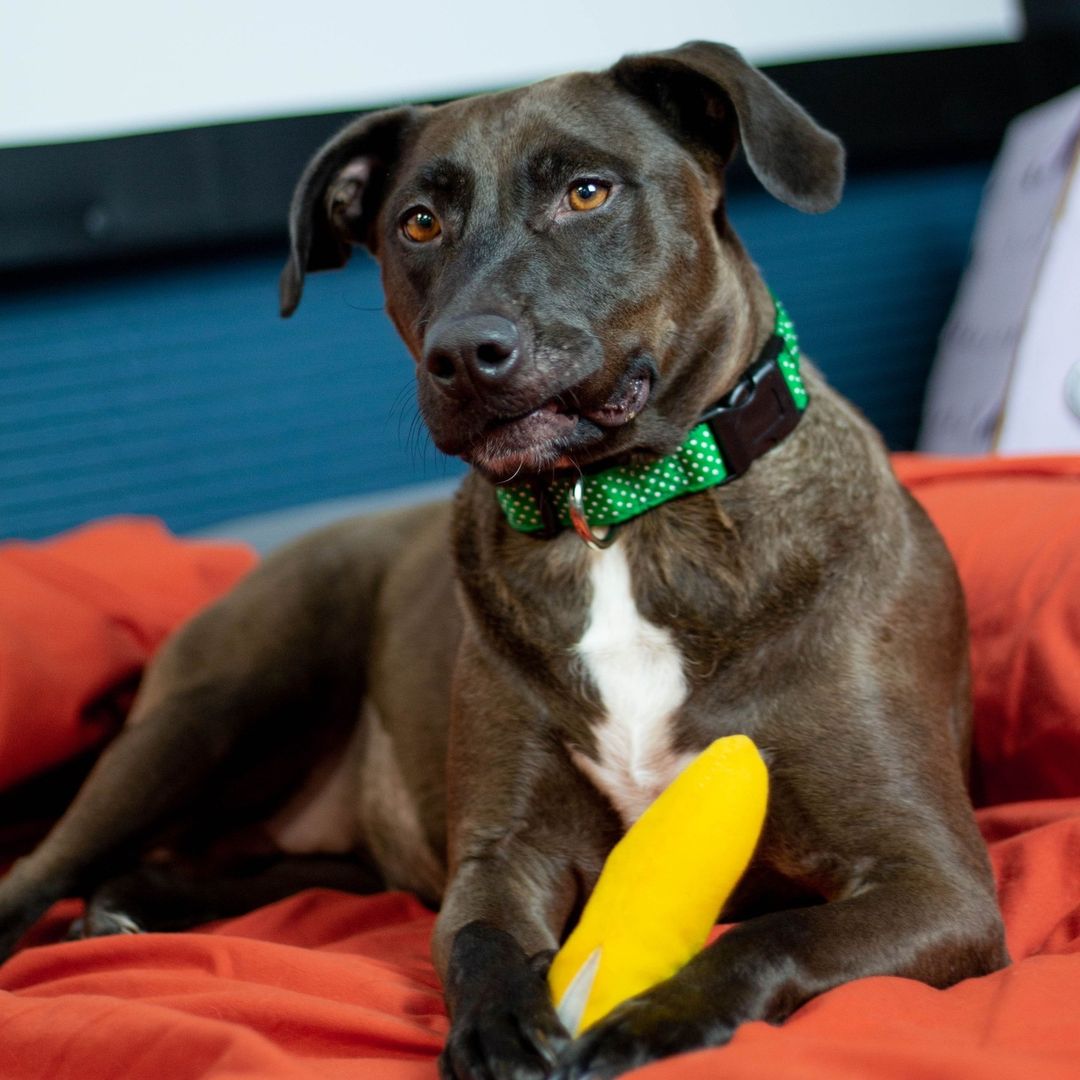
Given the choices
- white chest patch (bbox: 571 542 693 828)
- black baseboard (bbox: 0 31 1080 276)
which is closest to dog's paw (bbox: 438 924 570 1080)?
white chest patch (bbox: 571 542 693 828)

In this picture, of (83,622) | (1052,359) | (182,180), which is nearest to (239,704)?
(83,622)

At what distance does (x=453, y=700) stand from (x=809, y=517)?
58 cm

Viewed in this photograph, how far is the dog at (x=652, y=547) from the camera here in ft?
5.02

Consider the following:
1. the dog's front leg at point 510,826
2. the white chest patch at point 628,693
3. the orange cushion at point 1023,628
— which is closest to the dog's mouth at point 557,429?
the white chest patch at point 628,693

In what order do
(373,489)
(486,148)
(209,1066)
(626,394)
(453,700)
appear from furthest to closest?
1. (373,489)
2. (453,700)
3. (486,148)
4. (626,394)
5. (209,1066)

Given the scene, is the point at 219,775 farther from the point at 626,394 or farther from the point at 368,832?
the point at 626,394

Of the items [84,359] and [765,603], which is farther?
[84,359]

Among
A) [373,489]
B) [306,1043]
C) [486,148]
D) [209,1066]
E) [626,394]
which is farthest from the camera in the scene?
[373,489]

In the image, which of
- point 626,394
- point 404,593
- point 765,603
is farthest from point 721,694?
point 404,593

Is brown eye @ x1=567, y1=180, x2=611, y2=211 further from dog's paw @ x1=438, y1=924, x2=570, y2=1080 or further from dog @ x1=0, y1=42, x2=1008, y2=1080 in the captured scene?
dog's paw @ x1=438, y1=924, x2=570, y2=1080

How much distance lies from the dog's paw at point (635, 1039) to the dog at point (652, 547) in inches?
3.8

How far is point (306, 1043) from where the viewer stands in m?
1.42

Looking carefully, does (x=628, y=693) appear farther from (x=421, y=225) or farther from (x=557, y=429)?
(x=421, y=225)

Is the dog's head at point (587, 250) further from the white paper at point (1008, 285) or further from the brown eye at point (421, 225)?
the white paper at point (1008, 285)
